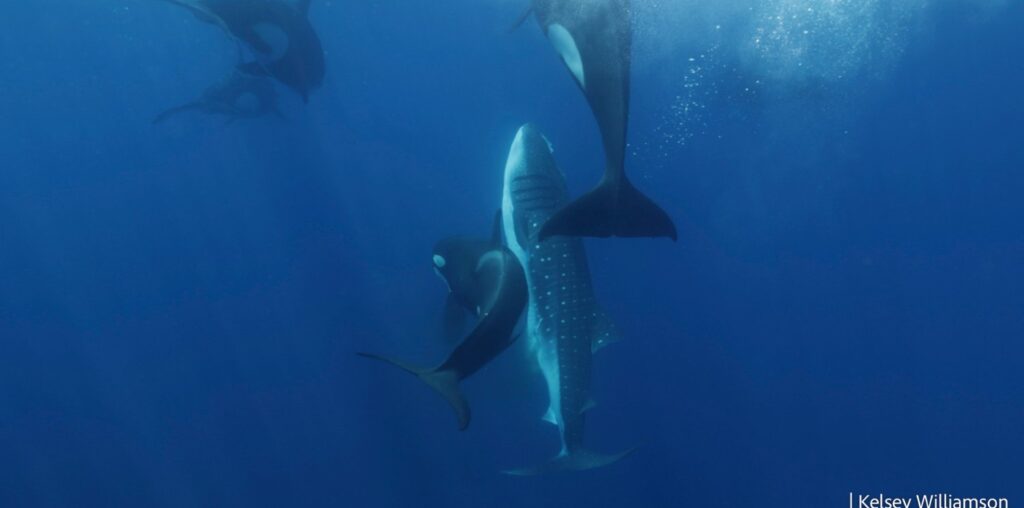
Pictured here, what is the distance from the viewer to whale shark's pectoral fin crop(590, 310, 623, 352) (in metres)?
6.11

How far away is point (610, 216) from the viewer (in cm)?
415

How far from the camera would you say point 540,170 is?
6.18 metres

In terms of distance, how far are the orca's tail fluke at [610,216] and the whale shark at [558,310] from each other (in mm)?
1697

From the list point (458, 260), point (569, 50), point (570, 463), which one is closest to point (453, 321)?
point (458, 260)

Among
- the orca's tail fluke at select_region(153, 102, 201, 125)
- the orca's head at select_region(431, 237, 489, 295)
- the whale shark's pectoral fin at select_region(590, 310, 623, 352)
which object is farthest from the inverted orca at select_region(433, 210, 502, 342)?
the orca's tail fluke at select_region(153, 102, 201, 125)

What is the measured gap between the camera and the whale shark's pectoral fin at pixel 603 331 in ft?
20.0

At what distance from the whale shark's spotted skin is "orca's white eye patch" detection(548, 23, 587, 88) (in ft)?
6.56

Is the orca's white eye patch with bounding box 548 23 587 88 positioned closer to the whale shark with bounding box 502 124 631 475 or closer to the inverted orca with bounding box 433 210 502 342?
the inverted orca with bounding box 433 210 502 342

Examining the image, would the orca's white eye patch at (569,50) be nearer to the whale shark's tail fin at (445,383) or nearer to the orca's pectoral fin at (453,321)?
the whale shark's tail fin at (445,383)

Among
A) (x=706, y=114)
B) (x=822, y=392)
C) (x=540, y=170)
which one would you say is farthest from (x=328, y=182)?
(x=822, y=392)

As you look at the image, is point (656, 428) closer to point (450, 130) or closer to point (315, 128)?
point (450, 130)

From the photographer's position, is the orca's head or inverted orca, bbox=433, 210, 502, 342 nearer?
inverted orca, bbox=433, 210, 502, 342

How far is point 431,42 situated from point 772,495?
7768mm

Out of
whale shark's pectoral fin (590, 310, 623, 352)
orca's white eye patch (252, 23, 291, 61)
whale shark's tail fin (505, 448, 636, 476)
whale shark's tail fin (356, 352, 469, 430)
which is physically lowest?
whale shark's tail fin (505, 448, 636, 476)
